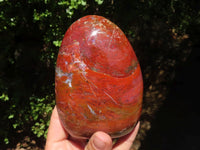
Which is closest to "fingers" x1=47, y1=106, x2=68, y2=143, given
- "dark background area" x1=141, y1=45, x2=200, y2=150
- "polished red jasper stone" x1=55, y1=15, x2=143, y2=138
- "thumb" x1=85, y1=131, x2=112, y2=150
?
"polished red jasper stone" x1=55, y1=15, x2=143, y2=138

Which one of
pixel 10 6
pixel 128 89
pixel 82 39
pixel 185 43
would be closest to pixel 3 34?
pixel 10 6

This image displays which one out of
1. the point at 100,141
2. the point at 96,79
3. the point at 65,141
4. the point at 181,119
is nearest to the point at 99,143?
the point at 100,141

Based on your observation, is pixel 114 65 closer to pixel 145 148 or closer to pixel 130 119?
pixel 130 119

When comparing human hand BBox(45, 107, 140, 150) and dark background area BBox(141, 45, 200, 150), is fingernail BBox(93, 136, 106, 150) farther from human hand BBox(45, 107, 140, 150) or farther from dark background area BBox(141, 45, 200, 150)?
dark background area BBox(141, 45, 200, 150)

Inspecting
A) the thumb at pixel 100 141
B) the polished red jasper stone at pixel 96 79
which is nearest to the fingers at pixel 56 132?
the polished red jasper stone at pixel 96 79

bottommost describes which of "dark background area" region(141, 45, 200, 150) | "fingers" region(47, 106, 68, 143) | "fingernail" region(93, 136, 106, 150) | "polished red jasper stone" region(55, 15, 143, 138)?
"dark background area" region(141, 45, 200, 150)

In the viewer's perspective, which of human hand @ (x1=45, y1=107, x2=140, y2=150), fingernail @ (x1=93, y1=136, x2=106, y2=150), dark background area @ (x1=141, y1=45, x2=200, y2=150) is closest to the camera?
fingernail @ (x1=93, y1=136, x2=106, y2=150)
